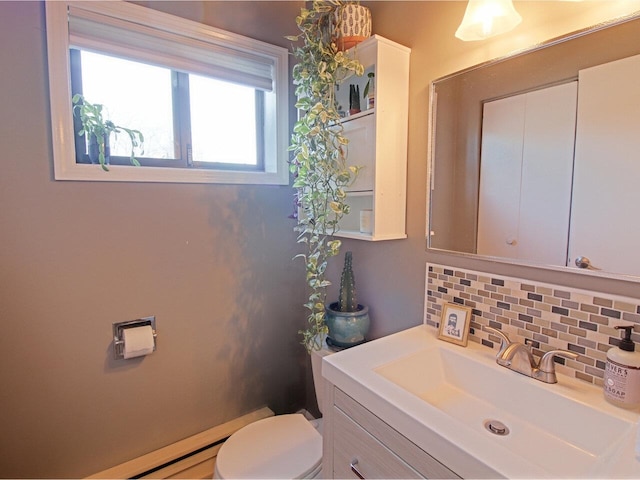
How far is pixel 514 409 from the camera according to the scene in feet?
3.00

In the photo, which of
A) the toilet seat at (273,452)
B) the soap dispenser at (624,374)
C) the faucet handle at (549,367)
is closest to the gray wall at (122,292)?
the toilet seat at (273,452)

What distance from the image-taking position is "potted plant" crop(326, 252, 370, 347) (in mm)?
1438

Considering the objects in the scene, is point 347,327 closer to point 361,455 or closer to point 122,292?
point 361,455

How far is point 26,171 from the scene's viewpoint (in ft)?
3.99

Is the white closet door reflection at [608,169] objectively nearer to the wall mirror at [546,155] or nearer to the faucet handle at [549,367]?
the wall mirror at [546,155]

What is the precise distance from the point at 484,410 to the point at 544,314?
319 mm

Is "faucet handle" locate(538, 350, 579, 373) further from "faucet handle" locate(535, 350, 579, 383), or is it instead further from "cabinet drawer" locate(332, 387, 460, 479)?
"cabinet drawer" locate(332, 387, 460, 479)

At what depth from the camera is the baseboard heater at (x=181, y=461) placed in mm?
1458

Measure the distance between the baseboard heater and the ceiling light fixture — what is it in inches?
76.0

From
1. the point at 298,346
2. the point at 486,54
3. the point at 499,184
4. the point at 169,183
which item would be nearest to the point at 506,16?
the point at 486,54

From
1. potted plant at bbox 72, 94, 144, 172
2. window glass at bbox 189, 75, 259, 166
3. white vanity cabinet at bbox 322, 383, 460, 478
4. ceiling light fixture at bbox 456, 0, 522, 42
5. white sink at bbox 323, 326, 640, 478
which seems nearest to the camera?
white sink at bbox 323, 326, 640, 478

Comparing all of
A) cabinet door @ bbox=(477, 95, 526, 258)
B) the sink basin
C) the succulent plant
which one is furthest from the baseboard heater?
cabinet door @ bbox=(477, 95, 526, 258)

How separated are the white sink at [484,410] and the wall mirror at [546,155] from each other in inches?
13.0

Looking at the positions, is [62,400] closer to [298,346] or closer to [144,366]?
[144,366]
